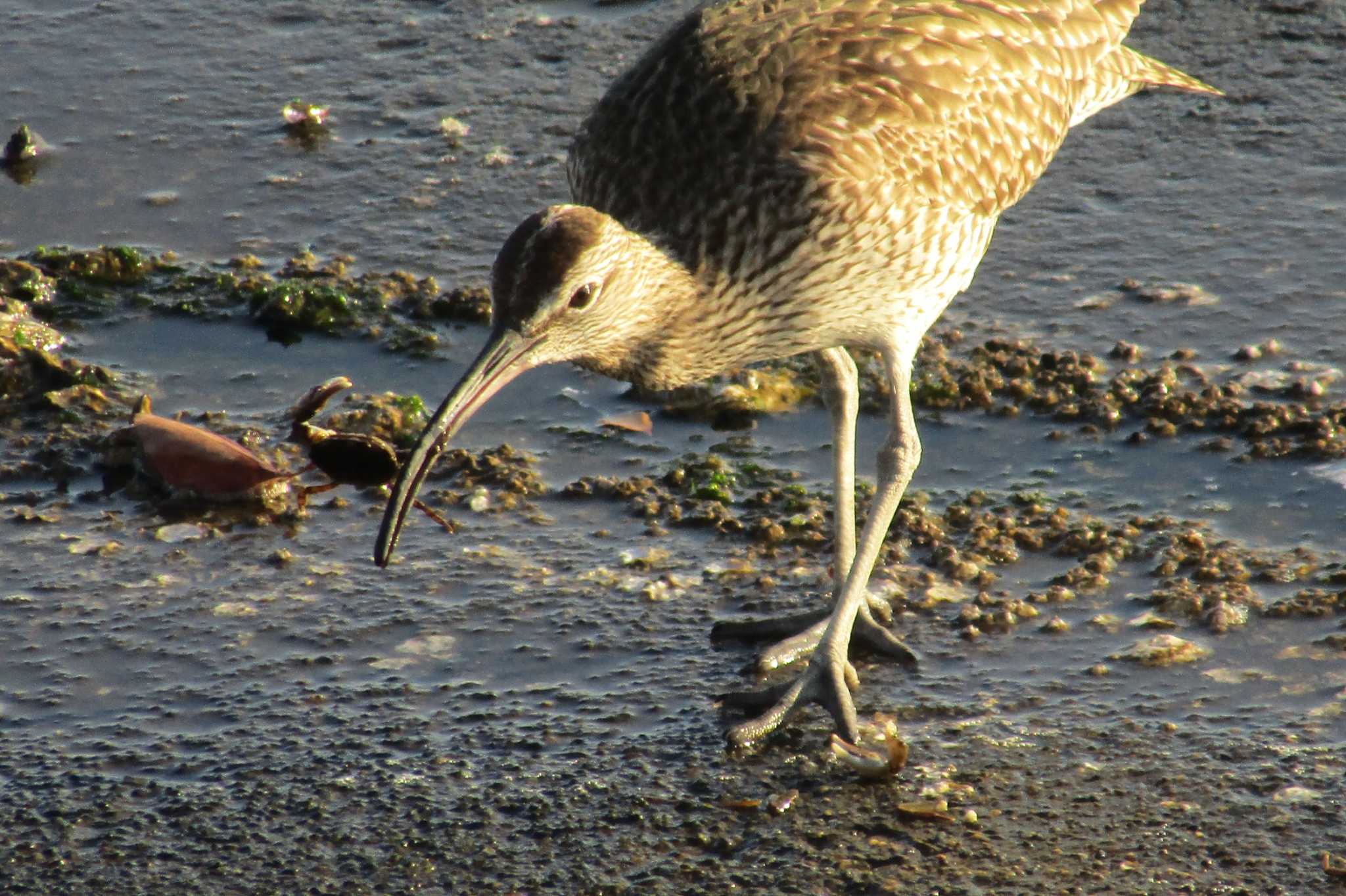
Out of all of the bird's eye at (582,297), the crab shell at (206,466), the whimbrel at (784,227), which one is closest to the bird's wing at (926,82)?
the whimbrel at (784,227)

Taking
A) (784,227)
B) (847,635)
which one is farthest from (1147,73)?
(847,635)

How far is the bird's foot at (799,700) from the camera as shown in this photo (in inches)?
194

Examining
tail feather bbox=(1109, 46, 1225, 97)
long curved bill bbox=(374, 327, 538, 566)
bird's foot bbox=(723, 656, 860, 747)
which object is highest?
tail feather bbox=(1109, 46, 1225, 97)

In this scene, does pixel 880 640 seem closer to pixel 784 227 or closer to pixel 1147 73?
pixel 784 227

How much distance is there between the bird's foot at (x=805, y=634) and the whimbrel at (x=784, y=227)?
1 cm

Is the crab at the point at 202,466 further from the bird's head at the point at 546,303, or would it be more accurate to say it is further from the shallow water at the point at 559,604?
the bird's head at the point at 546,303

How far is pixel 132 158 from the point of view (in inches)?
316

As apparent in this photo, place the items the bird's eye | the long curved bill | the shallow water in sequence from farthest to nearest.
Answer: the bird's eye < the long curved bill < the shallow water

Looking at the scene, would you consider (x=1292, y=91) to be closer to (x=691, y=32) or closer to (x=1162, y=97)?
(x=1162, y=97)

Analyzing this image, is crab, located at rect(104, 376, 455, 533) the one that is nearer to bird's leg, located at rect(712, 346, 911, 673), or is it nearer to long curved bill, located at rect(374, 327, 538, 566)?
long curved bill, located at rect(374, 327, 538, 566)

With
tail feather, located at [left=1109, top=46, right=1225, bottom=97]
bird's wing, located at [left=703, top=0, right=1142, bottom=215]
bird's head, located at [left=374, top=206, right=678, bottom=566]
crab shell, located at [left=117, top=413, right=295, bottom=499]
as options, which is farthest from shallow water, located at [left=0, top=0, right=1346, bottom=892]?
bird's wing, located at [left=703, top=0, right=1142, bottom=215]

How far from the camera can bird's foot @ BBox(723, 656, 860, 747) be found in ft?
16.2

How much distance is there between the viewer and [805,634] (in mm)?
5371

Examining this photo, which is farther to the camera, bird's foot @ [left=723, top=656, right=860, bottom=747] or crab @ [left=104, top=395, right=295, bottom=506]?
crab @ [left=104, top=395, right=295, bottom=506]
